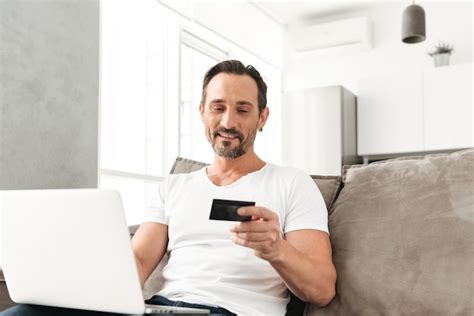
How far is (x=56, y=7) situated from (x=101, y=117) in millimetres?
767

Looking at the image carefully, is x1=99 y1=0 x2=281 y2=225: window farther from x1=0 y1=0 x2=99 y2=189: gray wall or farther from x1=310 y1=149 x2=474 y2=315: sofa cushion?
x1=310 y1=149 x2=474 y2=315: sofa cushion

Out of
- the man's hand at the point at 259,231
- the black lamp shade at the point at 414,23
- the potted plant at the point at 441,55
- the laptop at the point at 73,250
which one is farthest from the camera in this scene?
the potted plant at the point at 441,55

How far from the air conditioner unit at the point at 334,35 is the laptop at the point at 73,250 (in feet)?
14.9

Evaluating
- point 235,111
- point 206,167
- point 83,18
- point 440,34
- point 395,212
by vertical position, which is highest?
point 440,34

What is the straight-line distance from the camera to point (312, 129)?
5.13 m

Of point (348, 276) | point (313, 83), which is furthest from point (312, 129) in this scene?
point (348, 276)

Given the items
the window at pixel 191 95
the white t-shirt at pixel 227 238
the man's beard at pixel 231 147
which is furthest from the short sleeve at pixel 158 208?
the window at pixel 191 95

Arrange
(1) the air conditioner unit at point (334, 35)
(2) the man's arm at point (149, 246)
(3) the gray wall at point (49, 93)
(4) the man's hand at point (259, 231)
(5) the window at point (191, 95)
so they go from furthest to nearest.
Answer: (1) the air conditioner unit at point (334, 35), (5) the window at point (191, 95), (3) the gray wall at point (49, 93), (2) the man's arm at point (149, 246), (4) the man's hand at point (259, 231)

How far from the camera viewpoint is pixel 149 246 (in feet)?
5.33

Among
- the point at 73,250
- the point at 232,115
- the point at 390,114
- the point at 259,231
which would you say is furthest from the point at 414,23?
the point at 73,250

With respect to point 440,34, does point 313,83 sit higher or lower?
lower

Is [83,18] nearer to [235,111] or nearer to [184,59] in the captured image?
[184,59]

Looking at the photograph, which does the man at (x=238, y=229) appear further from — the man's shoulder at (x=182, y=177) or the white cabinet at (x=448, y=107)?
the white cabinet at (x=448, y=107)

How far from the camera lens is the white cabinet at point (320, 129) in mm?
4944
